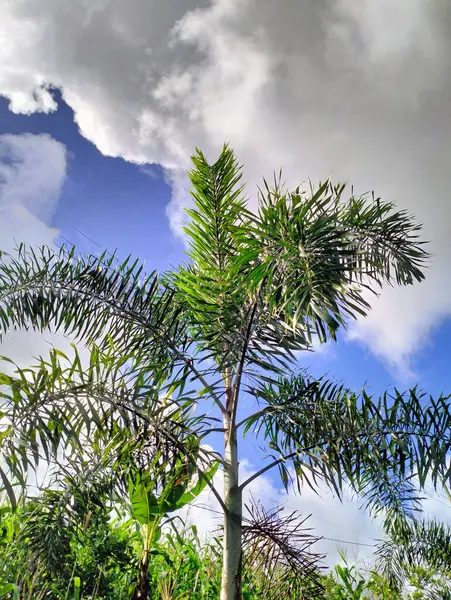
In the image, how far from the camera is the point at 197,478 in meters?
3.53

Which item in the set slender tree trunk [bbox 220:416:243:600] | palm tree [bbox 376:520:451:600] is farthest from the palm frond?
palm tree [bbox 376:520:451:600]

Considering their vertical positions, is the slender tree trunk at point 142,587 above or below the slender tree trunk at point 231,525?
below

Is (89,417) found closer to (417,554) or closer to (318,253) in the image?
(318,253)

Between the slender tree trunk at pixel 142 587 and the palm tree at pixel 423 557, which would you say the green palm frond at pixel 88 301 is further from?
the palm tree at pixel 423 557

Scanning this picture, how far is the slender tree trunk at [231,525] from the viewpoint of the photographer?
333cm

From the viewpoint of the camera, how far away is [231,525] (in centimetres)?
345

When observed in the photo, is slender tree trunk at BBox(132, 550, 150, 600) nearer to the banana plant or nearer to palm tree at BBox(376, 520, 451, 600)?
the banana plant

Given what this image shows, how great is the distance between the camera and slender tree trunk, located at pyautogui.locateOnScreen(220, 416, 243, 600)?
3.33 metres

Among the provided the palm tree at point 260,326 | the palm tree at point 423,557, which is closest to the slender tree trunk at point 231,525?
the palm tree at point 260,326

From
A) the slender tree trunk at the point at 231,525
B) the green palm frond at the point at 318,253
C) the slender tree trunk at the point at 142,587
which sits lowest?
Result: the slender tree trunk at the point at 142,587

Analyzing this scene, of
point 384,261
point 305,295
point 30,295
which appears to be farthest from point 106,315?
point 384,261

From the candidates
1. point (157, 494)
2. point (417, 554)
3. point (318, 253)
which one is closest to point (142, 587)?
point (157, 494)

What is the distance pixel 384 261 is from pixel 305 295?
1.58 metres

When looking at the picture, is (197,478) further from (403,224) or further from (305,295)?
(403,224)
